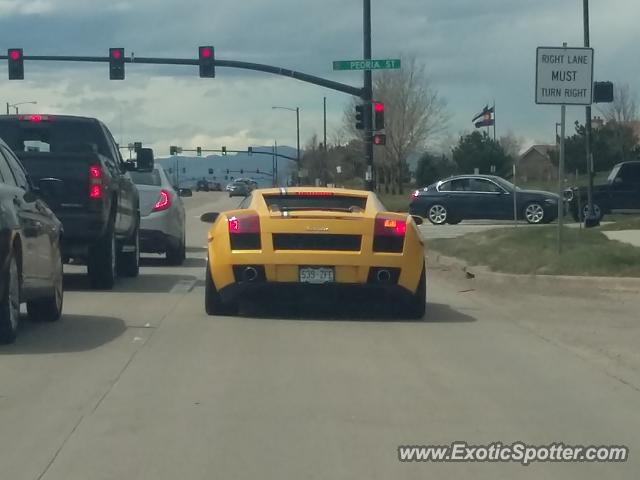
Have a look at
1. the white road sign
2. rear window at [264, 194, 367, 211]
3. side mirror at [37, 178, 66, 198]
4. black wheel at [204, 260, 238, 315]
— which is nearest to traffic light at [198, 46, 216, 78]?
the white road sign

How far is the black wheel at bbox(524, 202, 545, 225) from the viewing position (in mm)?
34844

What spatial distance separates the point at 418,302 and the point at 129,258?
6165 millimetres

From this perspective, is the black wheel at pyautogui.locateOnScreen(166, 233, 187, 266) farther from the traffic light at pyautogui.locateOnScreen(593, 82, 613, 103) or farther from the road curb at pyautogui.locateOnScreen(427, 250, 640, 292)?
the traffic light at pyautogui.locateOnScreen(593, 82, 613, 103)

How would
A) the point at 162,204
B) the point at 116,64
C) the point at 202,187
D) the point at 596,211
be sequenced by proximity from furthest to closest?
the point at 202,187
the point at 116,64
the point at 596,211
the point at 162,204

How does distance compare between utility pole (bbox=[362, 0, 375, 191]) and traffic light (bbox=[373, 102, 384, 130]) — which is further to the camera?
traffic light (bbox=[373, 102, 384, 130])

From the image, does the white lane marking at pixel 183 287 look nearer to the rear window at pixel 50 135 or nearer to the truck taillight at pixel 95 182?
the truck taillight at pixel 95 182

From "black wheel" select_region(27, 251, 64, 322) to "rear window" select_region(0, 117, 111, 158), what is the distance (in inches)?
183

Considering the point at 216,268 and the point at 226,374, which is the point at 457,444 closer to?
the point at 226,374

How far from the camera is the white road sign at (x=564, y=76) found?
17.5m

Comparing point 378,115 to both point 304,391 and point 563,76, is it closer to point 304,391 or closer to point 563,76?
point 563,76

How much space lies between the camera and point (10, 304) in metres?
10.2

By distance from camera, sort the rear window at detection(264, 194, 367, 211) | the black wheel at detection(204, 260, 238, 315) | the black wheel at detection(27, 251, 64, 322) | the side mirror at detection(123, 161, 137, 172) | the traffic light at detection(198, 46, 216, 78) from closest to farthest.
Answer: the black wheel at detection(27, 251, 64, 322) → the black wheel at detection(204, 260, 238, 315) → the rear window at detection(264, 194, 367, 211) → the side mirror at detection(123, 161, 137, 172) → the traffic light at detection(198, 46, 216, 78)

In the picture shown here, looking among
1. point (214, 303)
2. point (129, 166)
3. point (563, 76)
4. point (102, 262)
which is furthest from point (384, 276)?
point (563, 76)

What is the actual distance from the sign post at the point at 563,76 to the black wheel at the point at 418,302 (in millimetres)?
5544
